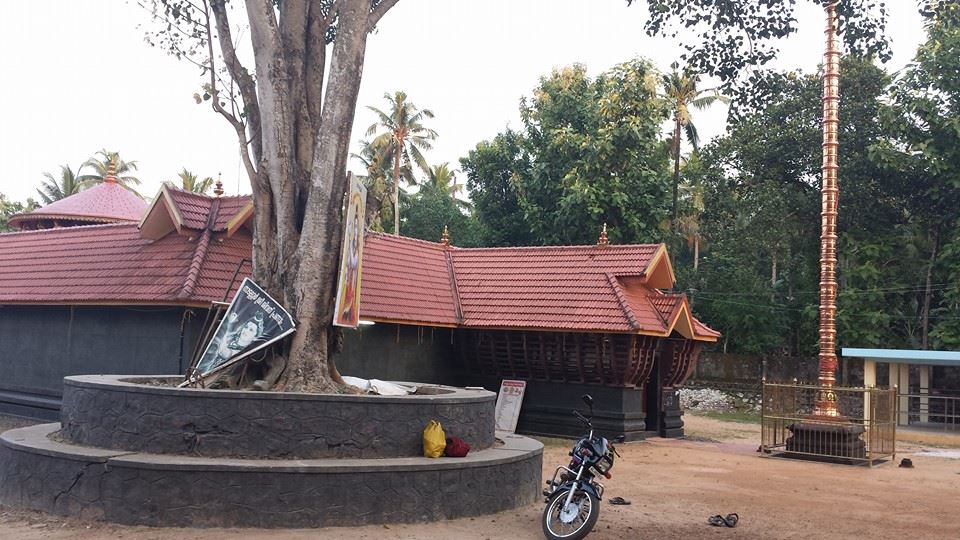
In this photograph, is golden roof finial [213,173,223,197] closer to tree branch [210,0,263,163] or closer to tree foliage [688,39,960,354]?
tree branch [210,0,263,163]

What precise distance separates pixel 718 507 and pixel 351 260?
511 centimetres

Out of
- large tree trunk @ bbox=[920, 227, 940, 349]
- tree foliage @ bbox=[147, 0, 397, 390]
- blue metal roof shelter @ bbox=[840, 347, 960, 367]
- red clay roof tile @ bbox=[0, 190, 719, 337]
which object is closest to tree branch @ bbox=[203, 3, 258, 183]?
tree foliage @ bbox=[147, 0, 397, 390]

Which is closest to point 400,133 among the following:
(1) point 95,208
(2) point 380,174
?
(2) point 380,174

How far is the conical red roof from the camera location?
20.8 meters

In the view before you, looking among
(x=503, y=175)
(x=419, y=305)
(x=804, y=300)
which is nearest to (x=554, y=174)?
(x=503, y=175)

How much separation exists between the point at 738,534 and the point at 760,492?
317 cm

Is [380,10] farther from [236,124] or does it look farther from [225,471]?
[225,471]

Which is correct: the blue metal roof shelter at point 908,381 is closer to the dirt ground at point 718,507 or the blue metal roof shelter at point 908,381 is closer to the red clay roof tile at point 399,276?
the dirt ground at point 718,507

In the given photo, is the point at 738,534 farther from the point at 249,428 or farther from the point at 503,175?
the point at 503,175

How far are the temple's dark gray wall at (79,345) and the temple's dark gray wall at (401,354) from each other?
296cm

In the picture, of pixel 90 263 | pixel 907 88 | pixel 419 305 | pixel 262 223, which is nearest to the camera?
pixel 262 223

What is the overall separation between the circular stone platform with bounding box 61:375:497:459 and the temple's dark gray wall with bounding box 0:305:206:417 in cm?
537

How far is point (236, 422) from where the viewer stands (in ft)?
26.7

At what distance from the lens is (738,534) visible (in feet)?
28.0
